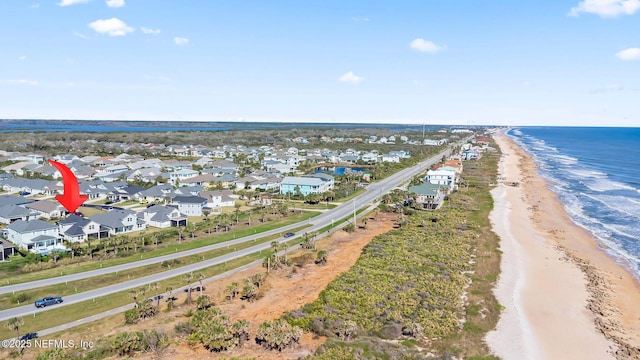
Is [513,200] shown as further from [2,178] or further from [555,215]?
[2,178]

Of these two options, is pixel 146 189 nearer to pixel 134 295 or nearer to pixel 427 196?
pixel 134 295

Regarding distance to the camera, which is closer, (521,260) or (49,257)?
(49,257)

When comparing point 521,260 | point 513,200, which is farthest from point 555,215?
point 521,260

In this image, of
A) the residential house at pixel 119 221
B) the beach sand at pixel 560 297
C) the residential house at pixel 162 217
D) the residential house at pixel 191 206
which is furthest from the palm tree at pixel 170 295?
the residential house at pixel 191 206

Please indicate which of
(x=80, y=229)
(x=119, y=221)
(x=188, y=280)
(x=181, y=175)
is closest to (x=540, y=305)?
(x=188, y=280)

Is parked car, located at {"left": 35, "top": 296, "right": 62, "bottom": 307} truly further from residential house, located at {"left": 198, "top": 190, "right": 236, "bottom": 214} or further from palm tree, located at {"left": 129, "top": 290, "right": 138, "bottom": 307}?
residential house, located at {"left": 198, "top": 190, "right": 236, "bottom": 214}
